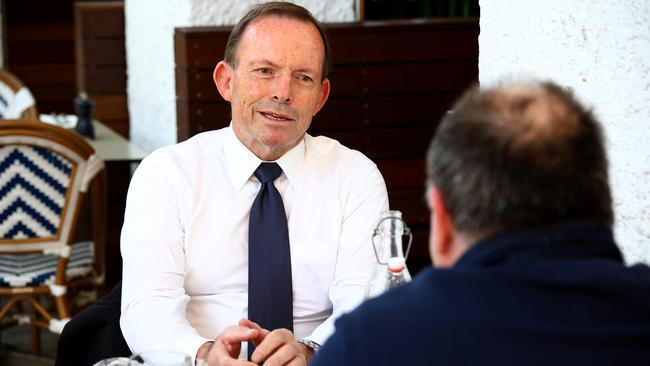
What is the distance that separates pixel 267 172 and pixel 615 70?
77cm

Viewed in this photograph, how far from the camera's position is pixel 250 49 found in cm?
236

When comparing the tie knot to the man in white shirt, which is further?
the tie knot

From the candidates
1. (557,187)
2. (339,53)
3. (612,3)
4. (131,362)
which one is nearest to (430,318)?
(557,187)

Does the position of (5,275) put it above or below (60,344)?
below

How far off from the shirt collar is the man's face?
2 cm

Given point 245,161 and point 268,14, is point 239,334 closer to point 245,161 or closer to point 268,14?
point 245,161

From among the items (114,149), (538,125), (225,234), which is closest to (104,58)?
(114,149)

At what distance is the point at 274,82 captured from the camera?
93.0 inches

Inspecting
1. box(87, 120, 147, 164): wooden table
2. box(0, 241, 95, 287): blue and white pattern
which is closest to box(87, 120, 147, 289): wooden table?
box(87, 120, 147, 164): wooden table

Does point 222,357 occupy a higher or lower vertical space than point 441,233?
lower

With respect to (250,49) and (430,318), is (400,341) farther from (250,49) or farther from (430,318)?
(250,49)

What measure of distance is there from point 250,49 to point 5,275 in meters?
2.14

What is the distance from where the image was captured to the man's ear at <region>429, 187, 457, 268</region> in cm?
114

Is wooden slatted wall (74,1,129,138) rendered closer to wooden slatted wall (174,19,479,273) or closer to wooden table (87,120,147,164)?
wooden table (87,120,147,164)
